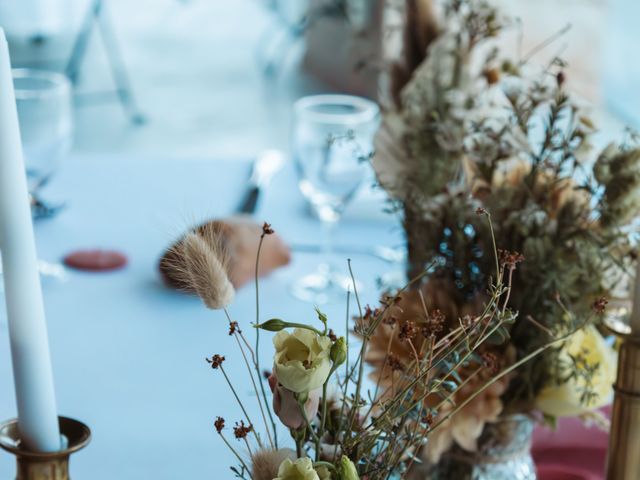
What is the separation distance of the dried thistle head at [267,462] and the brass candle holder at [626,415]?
26 cm

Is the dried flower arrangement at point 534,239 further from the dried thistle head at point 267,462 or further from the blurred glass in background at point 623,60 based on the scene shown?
the blurred glass in background at point 623,60

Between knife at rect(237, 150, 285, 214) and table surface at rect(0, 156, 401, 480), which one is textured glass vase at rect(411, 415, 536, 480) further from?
knife at rect(237, 150, 285, 214)

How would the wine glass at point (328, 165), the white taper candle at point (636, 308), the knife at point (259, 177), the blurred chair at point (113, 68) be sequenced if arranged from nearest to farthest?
the white taper candle at point (636, 308) < the wine glass at point (328, 165) < the knife at point (259, 177) < the blurred chair at point (113, 68)

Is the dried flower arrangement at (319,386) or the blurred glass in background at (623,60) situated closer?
the dried flower arrangement at (319,386)

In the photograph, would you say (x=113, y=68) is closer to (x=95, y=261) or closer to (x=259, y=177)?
(x=259, y=177)

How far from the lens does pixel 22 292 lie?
0.49m

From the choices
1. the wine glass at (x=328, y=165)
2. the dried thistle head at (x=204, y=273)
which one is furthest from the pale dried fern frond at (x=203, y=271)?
the wine glass at (x=328, y=165)

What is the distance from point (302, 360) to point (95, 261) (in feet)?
2.51

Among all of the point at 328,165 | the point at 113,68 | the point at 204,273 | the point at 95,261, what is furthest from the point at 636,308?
the point at 113,68

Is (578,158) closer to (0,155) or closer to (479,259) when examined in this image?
(479,259)

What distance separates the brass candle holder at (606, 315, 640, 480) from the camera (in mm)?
630

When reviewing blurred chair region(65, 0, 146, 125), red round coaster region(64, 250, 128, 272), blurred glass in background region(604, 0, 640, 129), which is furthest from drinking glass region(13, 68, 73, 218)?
blurred chair region(65, 0, 146, 125)

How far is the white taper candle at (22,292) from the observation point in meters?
0.47

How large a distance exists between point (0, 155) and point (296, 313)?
633 millimetres
